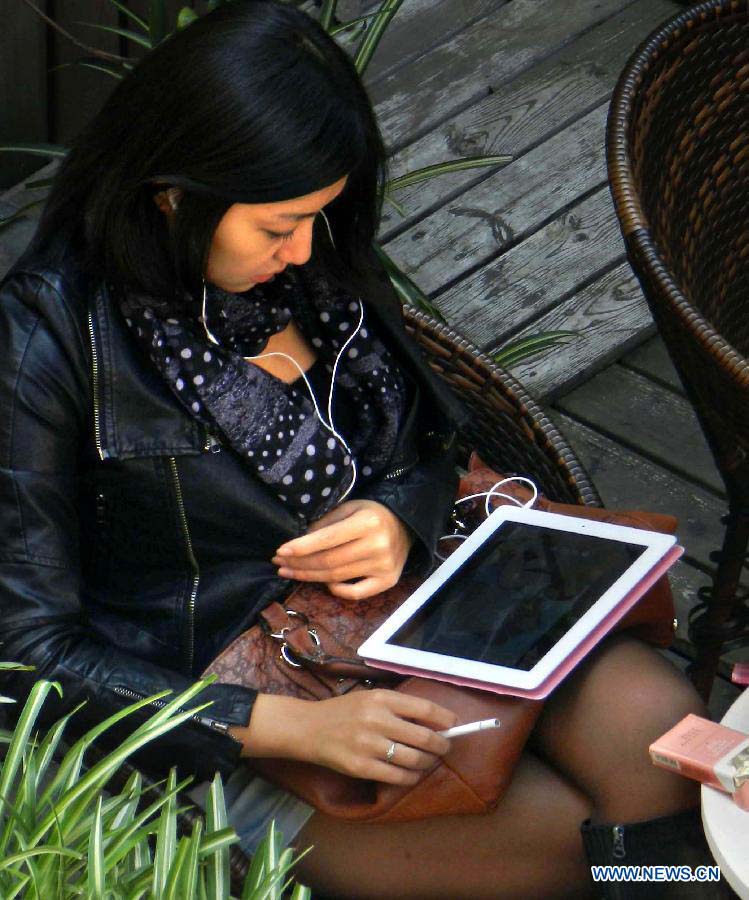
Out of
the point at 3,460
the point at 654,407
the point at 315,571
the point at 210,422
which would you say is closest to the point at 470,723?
the point at 315,571

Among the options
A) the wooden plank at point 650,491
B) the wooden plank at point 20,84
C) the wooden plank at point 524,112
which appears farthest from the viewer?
the wooden plank at point 524,112

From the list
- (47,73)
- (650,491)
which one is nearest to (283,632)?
(650,491)

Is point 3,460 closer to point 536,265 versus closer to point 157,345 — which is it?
point 157,345

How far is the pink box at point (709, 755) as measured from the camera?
122 cm

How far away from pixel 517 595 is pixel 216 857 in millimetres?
547

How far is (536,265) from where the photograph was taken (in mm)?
2848

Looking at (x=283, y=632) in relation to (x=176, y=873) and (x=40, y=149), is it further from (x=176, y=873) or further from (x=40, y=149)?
(x=40, y=149)

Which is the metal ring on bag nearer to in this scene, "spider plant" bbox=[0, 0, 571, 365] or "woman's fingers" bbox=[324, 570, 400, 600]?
"woman's fingers" bbox=[324, 570, 400, 600]

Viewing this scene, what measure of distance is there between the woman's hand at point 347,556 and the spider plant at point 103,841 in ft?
1.29

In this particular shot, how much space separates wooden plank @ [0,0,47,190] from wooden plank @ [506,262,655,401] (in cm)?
109

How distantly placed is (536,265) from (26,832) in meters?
1.94

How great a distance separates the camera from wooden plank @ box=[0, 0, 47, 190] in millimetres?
2650

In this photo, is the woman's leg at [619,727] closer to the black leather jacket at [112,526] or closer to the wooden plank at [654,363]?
the black leather jacket at [112,526]

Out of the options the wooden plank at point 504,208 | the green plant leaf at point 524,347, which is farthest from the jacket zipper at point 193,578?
the wooden plank at point 504,208
